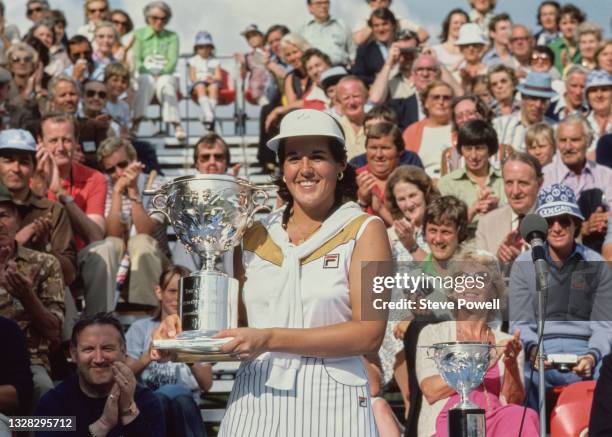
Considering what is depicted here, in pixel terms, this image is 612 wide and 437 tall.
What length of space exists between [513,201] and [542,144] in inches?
72.8

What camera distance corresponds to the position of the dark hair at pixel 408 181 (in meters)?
9.44

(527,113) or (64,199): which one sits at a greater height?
(527,113)

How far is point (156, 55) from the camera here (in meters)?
16.1

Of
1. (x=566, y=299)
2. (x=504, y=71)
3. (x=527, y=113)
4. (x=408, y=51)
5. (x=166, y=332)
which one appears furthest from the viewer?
(x=408, y=51)

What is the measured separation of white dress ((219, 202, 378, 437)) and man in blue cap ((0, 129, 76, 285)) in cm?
442

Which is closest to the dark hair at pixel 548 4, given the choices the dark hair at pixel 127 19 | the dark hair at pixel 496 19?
the dark hair at pixel 496 19

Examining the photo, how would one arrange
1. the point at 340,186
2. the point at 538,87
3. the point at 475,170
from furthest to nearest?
the point at 538,87 → the point at 475,170 → the point at 340,186

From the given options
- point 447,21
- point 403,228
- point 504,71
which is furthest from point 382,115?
point 447,21

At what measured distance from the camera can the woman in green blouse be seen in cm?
1580

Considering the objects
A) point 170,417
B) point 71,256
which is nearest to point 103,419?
point 170,417

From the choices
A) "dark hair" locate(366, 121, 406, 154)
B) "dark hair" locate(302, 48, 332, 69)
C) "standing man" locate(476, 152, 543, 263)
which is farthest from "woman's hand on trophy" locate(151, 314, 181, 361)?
"dark hair" locate(302, 48, 332, 69)

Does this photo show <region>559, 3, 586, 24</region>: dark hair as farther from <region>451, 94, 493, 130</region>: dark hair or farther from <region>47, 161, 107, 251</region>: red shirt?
<region>47, 161, 107, 251</region>: red shirt

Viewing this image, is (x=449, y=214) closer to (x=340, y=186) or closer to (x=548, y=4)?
(x=340, y=186)

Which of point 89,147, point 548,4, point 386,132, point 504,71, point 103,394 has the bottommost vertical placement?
point 103,394
